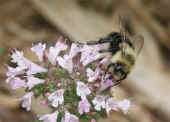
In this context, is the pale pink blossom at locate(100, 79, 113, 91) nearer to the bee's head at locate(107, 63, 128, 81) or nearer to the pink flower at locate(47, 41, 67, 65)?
the bee's head at locate(107, 63, 128, 81)

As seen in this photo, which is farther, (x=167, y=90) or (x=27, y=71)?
(x=167, y=90)

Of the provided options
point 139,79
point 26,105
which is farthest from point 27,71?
point 139,79

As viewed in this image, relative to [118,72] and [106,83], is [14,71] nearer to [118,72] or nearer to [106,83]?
[106,83]

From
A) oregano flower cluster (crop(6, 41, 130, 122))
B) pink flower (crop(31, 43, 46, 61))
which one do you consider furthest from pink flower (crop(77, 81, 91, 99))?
pink flower (crop(31, 43, 46, 61))

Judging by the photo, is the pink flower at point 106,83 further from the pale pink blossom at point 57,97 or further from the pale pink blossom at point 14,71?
the pale pink blossom at point 14,71

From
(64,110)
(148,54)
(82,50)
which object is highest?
(148,54)

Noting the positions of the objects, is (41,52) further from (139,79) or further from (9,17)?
(9,17)
